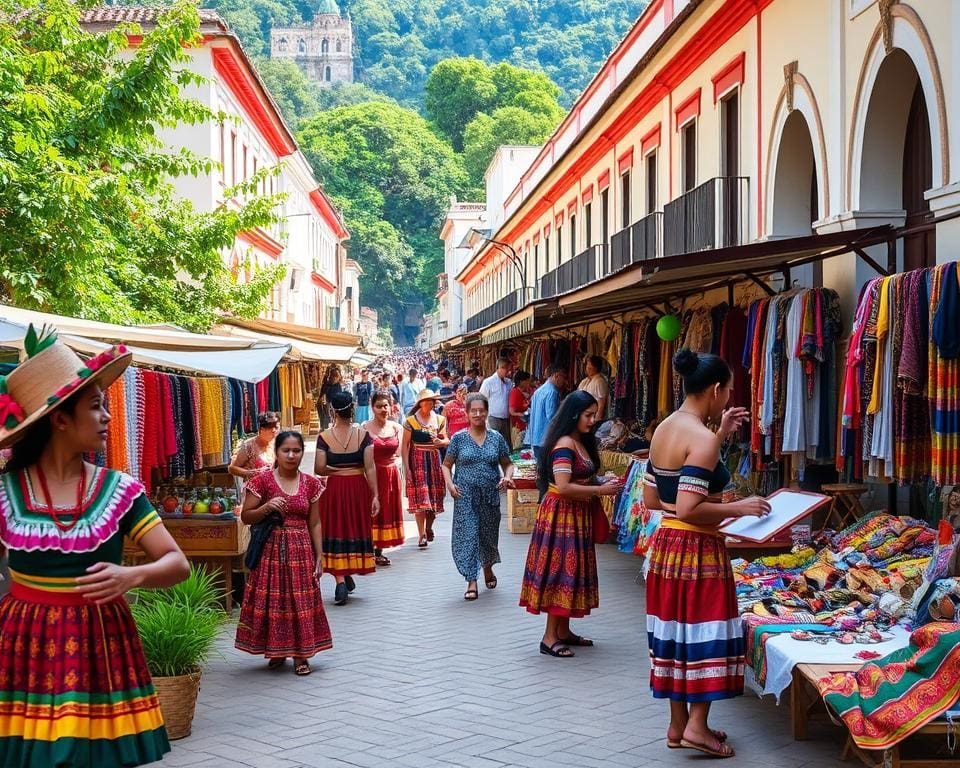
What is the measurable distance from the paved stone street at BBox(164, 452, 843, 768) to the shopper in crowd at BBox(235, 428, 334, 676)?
0.19 meters

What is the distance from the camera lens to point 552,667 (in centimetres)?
812

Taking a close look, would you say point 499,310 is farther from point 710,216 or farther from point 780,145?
point 780,145

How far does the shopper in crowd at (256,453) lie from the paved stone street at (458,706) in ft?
4.88

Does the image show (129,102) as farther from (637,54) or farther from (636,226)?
(637,54)

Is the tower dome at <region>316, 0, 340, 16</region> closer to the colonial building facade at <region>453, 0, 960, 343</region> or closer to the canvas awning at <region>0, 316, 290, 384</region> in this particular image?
the colonial building facade at <region>453, 0, 960, 343</region>

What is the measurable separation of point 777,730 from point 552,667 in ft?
6.26

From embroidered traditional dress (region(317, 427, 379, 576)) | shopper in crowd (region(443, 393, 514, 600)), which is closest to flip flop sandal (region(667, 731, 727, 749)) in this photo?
shopper in crowd (region(443, 393, 514, 600))

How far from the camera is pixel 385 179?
94.4m

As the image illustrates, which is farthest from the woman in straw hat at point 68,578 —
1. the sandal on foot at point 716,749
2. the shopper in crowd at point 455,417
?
the shopper in crowd at point 455,417

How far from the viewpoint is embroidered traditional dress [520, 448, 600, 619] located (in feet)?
27.4

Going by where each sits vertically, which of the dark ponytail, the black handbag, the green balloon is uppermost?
the green balloon

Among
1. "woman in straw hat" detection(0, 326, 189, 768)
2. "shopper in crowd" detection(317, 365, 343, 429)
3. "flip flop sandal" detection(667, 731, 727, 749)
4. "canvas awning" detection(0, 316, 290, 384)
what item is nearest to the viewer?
"woman in straw hat" detection(0, 326, 189, 768)

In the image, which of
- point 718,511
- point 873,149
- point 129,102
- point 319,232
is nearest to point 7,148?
point 129,102

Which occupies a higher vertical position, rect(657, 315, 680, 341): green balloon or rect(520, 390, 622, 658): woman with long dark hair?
rect(657, 315, 680, 341): green balloon
